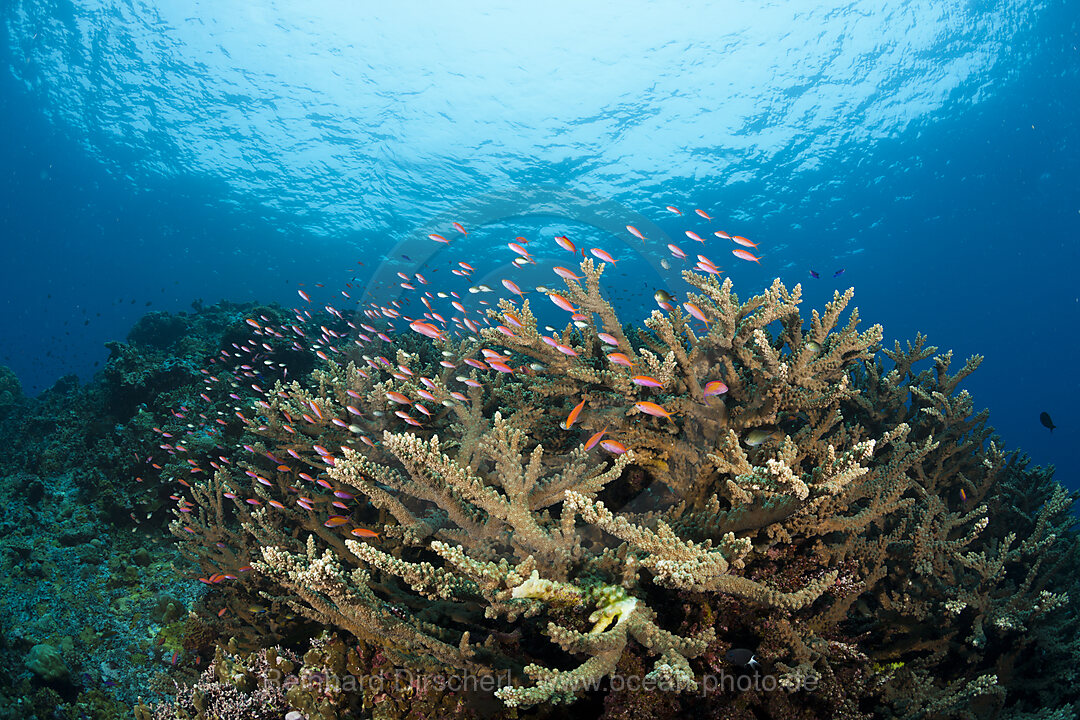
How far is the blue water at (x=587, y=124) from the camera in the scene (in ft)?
67.7

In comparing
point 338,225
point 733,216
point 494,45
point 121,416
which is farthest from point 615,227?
point 121,416

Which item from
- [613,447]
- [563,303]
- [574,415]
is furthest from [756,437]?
[563,303]

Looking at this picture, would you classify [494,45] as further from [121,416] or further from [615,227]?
[121,416]

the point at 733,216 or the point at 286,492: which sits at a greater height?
the point at 733,216

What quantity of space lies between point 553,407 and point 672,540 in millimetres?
Result: 2091

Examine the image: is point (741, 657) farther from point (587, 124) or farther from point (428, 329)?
point (587, 124)

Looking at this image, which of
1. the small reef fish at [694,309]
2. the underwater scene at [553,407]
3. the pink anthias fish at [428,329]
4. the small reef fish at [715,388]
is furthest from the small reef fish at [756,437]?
the pink anthias fish at [428,329]

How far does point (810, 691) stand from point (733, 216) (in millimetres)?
35508

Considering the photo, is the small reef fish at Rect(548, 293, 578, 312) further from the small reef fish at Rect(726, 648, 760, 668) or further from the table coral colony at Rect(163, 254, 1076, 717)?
the small reef fish at Rect(726, 648, 760, 668)

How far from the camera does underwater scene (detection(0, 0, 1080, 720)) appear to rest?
2.49m

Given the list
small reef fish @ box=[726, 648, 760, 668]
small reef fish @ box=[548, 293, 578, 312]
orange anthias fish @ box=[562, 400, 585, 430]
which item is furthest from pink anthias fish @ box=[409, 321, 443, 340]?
small reef fish @ box=[726, 648, 760, 668]

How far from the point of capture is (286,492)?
17.0 ft

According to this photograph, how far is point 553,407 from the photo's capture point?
412 centimetres

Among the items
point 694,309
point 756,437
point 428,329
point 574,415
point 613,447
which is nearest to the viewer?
point 613,447
